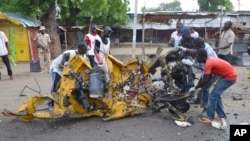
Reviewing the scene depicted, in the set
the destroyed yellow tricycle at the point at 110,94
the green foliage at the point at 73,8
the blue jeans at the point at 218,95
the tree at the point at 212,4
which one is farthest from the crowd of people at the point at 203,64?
the tree at the point at 212,4

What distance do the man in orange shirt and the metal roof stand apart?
42.9 ft

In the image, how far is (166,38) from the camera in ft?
128

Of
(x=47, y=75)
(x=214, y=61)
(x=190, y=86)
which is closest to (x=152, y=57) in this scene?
(x=190, y=86)

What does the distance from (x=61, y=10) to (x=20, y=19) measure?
6.11 m

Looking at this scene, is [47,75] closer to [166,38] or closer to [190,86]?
[190,86]

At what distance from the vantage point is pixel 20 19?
17.4 meters

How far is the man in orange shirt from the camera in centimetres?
547

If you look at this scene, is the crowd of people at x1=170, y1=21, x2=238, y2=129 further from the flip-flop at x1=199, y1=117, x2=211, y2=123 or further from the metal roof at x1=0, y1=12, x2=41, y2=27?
the metal roof at x1=0, y1=12, x2=41, y2=27

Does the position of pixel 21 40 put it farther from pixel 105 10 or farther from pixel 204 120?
pixel 204 120

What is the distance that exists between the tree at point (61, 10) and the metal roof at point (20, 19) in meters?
0.30

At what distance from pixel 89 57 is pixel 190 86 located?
214cm

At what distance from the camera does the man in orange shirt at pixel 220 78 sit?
17.9 feet

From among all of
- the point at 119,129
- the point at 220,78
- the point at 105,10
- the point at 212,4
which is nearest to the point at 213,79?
the point at 220,78

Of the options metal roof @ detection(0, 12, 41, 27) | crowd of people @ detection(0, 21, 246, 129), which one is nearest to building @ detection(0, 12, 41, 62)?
metal roof @ detection(0, 12, 41, 27)
